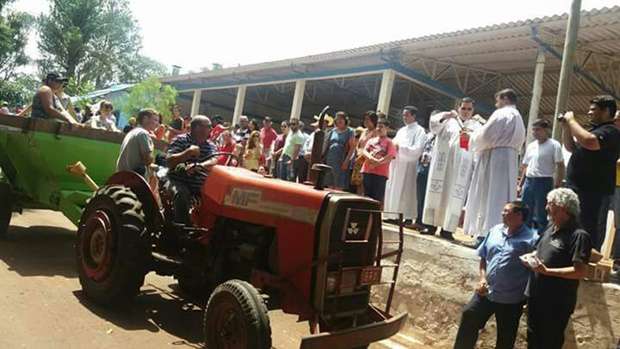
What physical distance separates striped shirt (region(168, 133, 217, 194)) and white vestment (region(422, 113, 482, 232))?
2.79 metres

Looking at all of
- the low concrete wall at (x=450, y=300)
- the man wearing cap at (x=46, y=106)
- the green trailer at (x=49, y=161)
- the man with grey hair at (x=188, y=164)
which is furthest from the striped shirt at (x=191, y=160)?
the low concrete wall at (x=450, y=300)

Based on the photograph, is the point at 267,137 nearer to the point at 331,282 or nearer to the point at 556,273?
the point at 331,282

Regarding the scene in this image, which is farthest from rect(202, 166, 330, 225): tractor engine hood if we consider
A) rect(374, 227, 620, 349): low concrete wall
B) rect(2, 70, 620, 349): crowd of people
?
rect(374, 227, 620, 349): low concrete wall

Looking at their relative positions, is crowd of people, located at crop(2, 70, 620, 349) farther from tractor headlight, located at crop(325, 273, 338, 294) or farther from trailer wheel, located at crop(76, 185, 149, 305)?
tractor headlight, located at crop(325, 273, 338, 294)

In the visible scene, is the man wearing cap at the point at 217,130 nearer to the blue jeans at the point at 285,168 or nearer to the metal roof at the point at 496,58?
the blue jeans at the point at 285,168

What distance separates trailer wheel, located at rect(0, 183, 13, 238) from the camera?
5984 mm

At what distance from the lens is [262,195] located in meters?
3.75

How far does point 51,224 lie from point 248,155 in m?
4.19

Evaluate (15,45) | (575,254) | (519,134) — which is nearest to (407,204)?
(519,134)

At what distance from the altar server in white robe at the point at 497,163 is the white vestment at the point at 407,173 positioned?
1.29 meters

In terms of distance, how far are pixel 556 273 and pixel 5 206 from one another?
6012mm

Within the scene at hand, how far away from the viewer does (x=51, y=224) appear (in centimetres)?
752

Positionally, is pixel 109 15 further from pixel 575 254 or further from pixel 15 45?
pixel 575 254

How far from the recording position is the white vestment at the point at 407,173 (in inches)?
266
